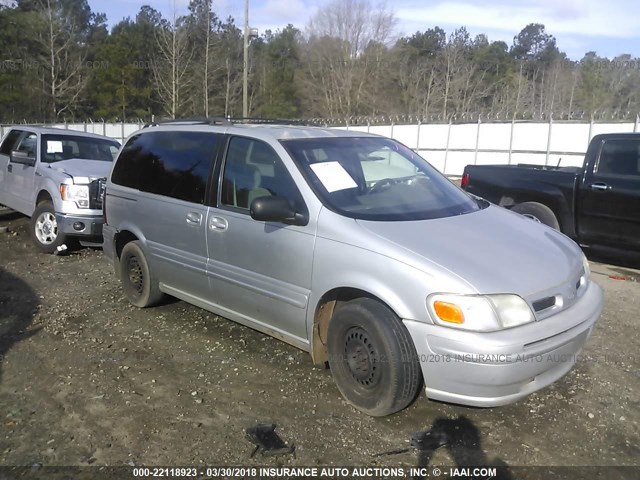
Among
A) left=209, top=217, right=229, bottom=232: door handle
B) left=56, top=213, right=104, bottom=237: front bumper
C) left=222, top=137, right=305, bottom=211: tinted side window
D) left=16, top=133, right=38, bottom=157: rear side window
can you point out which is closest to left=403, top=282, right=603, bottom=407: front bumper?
left=222, top=137, right=305, bottom=211: tinted side window

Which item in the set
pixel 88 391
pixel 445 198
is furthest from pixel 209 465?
pixel 445 198

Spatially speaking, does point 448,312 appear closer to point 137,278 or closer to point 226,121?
A: point 226,121

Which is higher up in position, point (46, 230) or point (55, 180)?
point (55, 180)

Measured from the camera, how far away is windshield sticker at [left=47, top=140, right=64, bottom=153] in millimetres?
8352

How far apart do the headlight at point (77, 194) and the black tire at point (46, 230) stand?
0.31 m

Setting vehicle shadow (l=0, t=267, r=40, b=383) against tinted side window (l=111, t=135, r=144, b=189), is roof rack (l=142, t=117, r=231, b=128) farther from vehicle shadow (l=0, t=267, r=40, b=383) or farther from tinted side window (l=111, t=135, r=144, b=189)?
vehicle shadow (l=0, t=267, r=40, b=383)

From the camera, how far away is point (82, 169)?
770cm

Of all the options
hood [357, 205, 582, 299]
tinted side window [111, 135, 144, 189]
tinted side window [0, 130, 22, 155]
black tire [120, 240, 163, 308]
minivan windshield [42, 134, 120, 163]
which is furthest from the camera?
tinted side window [0, 130, 22, 155]

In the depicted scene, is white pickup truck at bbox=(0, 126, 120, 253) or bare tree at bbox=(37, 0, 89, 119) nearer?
white pickup truck at bbox=(0, 126, 120, 253)

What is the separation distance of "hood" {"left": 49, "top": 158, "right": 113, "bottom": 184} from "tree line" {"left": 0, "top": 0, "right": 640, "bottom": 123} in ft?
124

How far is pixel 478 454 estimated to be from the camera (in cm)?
312

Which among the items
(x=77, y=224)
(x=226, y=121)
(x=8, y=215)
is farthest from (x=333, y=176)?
(x=8, y=215)

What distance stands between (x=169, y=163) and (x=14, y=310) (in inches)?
85.8

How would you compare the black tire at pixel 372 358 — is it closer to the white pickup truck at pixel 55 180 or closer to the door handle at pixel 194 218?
the door handle at pixel 194 218
